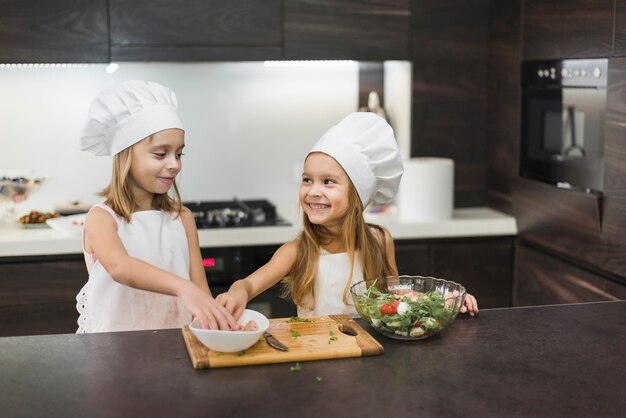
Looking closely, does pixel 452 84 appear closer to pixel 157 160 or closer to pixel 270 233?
pixel 270 233

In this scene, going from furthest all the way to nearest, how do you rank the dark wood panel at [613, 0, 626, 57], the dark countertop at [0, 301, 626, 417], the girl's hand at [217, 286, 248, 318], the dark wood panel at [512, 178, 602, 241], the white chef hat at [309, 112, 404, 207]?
the dark wood panel at [512, 178, 602, 241] < the dark wood panel at [613, 0, 626, 57] < the white chef hat at [309, 112, 404, 207] < the girl's hand at [217, 286, 248, 318] < the dark countertop at [0, 301, 626, 417]

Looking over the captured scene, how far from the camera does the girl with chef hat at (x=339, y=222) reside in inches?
86.3

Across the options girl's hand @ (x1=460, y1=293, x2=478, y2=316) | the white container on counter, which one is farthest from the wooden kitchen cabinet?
girl's hand @ (x1=460, y1=293, x2=478, y2=316)

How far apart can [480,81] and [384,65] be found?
430mm

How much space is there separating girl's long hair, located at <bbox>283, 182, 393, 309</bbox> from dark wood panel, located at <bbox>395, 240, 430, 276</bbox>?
103cm

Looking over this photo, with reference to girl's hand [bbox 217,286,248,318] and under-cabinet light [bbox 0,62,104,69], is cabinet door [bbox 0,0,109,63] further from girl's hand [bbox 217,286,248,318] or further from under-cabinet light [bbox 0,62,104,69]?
girl's hand [bbox 217,286,248,318]

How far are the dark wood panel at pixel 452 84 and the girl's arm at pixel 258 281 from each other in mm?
1591

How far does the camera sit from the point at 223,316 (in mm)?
1729

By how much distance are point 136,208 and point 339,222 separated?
566mm

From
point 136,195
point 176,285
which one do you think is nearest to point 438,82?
point 136,195

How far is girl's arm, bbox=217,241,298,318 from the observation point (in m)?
1.84

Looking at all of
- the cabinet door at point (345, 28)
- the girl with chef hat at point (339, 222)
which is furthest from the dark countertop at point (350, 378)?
the cabinet door at point (345, 28)

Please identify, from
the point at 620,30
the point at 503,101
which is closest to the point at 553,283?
the point at 503,101

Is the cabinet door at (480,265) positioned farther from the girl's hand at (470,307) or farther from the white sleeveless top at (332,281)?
the girl's hand at (470,307)
